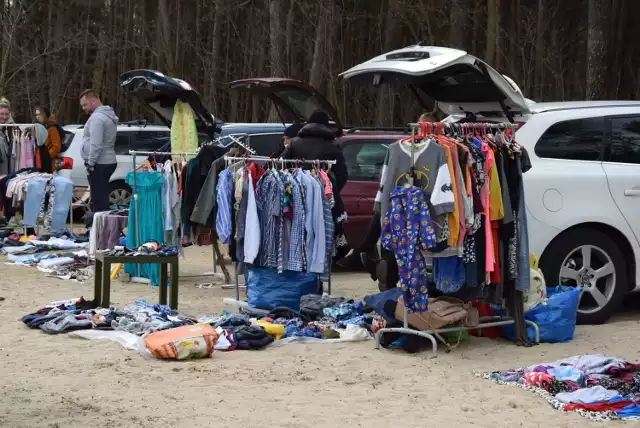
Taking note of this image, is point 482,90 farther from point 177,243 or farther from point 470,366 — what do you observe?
point 177,243

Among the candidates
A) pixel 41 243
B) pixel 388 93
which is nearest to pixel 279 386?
pixel 41 243

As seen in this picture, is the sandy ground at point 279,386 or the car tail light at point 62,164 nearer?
the sandy ground at point 279,386

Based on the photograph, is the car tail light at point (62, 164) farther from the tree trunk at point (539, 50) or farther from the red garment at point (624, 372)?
→ the tree trunk at point (539, 50)

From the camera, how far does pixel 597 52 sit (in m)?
18.0

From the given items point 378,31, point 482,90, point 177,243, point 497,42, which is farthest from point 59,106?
point 482,90

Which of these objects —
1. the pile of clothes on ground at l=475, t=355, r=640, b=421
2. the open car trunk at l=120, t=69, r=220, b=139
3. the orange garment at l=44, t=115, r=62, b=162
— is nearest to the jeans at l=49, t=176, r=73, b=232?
the orange garment at l=44, t=115, r=62, b=162

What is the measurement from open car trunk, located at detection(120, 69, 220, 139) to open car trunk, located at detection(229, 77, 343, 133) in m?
0.60

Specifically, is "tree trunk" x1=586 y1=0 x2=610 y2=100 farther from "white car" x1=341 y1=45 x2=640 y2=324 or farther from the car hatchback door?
"white car" x1=341 y1=45 x2=640 y2=324

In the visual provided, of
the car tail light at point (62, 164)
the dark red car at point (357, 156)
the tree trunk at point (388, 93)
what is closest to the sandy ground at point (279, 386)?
the dark red car at point (357, 156)

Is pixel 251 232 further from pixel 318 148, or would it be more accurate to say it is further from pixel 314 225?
pixel 318 148

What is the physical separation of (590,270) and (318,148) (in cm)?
289

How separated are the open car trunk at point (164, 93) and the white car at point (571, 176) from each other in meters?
4.07

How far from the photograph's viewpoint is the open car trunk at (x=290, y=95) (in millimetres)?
14164

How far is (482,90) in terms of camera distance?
9.59 meters
